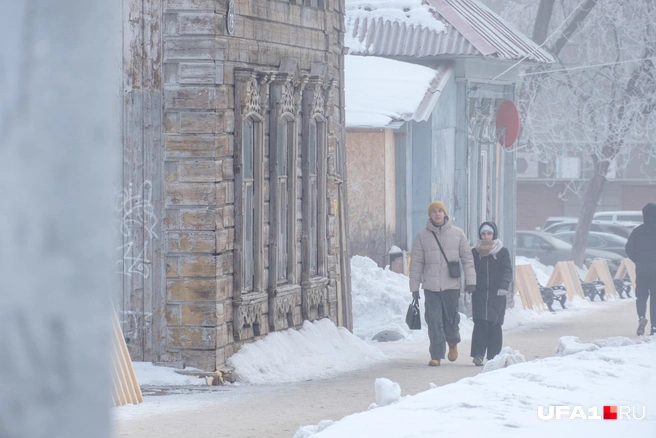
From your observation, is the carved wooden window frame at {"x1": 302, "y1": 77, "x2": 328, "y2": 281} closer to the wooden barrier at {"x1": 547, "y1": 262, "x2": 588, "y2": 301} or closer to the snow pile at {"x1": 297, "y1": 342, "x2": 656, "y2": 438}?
the snow pile at {"x1": 297, "y1": 342, "x2": 656, "y2": 438}

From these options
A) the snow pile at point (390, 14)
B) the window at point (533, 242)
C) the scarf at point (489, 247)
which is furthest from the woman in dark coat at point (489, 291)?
the window at point (533, 242)

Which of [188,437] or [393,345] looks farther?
[393,345]

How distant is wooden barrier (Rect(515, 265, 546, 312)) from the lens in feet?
65.9

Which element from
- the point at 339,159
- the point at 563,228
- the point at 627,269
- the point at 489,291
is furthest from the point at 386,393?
the point at 563,228

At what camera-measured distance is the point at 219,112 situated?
33.6 ft

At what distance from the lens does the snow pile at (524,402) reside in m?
6.52

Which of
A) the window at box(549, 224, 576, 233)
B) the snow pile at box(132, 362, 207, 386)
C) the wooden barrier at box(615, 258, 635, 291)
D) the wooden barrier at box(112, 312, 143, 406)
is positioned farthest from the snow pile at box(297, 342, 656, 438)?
the window at box(549, 224, 576, 233)

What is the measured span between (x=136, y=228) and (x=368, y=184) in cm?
786

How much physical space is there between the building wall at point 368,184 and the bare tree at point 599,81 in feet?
26.1

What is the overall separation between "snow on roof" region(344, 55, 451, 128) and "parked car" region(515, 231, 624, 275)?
440 inches

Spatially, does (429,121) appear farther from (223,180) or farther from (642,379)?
(642,379)

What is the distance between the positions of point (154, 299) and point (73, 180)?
30.6 ft

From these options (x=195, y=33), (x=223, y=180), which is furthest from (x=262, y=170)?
(x=195, y=33)

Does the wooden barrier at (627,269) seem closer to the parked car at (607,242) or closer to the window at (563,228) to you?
the parked car at (607,242)
